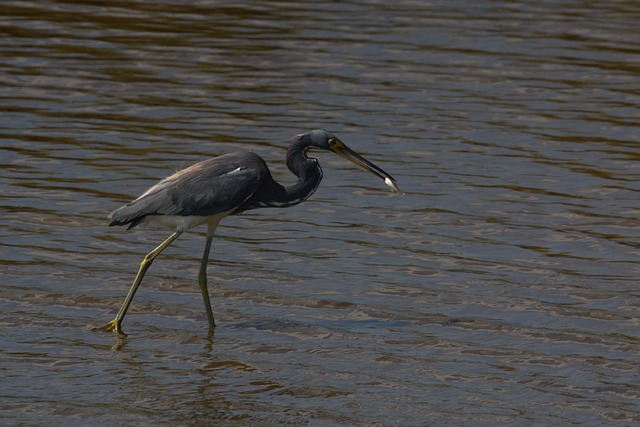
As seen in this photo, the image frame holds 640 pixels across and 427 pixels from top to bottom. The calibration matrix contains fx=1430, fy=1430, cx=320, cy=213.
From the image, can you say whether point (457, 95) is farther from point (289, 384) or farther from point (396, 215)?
point (289, 384)

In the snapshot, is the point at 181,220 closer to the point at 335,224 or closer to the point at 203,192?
the point at 203,192

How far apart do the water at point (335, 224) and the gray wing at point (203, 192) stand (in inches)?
29.6

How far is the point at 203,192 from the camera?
9781 mm

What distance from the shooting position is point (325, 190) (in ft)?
44.5

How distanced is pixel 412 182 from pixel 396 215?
1009 mm

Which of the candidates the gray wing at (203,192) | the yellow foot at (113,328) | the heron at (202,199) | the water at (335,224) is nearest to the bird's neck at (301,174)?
the heron at (202,199)

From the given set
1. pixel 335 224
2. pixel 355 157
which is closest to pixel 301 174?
pixel 355 157

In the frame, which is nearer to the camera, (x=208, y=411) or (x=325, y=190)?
(x=208, y=411)

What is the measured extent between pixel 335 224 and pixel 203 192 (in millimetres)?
2795

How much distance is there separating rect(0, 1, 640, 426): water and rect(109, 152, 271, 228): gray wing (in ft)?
2.46

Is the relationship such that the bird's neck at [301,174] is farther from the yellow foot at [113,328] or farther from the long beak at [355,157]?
the yellow foot at [113,328]

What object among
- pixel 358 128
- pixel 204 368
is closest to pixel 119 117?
pixel 358 128

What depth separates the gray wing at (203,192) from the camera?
9.78m

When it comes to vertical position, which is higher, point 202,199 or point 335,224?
point 202,199
